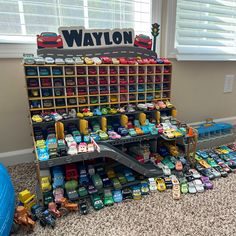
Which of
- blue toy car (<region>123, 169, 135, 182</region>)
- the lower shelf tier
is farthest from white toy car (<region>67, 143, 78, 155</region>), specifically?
blue toy car (<region>123, 169, 135, 182</region>)

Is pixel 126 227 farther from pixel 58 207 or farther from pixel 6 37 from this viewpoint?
pixel 6 37

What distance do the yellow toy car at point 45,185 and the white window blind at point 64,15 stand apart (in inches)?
37.3

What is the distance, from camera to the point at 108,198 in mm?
1135

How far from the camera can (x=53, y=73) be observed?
1204 mm

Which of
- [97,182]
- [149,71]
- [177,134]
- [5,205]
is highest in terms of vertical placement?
[149,71]

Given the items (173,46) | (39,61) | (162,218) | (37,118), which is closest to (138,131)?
(162,218)

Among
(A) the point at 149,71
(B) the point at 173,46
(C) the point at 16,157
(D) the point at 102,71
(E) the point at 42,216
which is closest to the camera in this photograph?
(E) the point at 42,216

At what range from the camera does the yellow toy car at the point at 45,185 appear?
1.04 metres

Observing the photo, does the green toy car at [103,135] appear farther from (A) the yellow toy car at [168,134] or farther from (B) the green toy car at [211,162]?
(B) the green toy car at [211,162]

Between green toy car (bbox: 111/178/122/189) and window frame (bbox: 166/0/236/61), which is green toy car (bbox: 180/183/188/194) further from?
window frame (bbox: 166/0/236/61)

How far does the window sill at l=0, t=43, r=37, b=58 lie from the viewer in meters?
1.33

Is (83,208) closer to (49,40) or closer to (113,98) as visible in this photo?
(113,98)

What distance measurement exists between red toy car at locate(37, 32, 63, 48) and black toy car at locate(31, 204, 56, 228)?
0.95 m

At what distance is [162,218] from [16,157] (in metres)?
1.15
